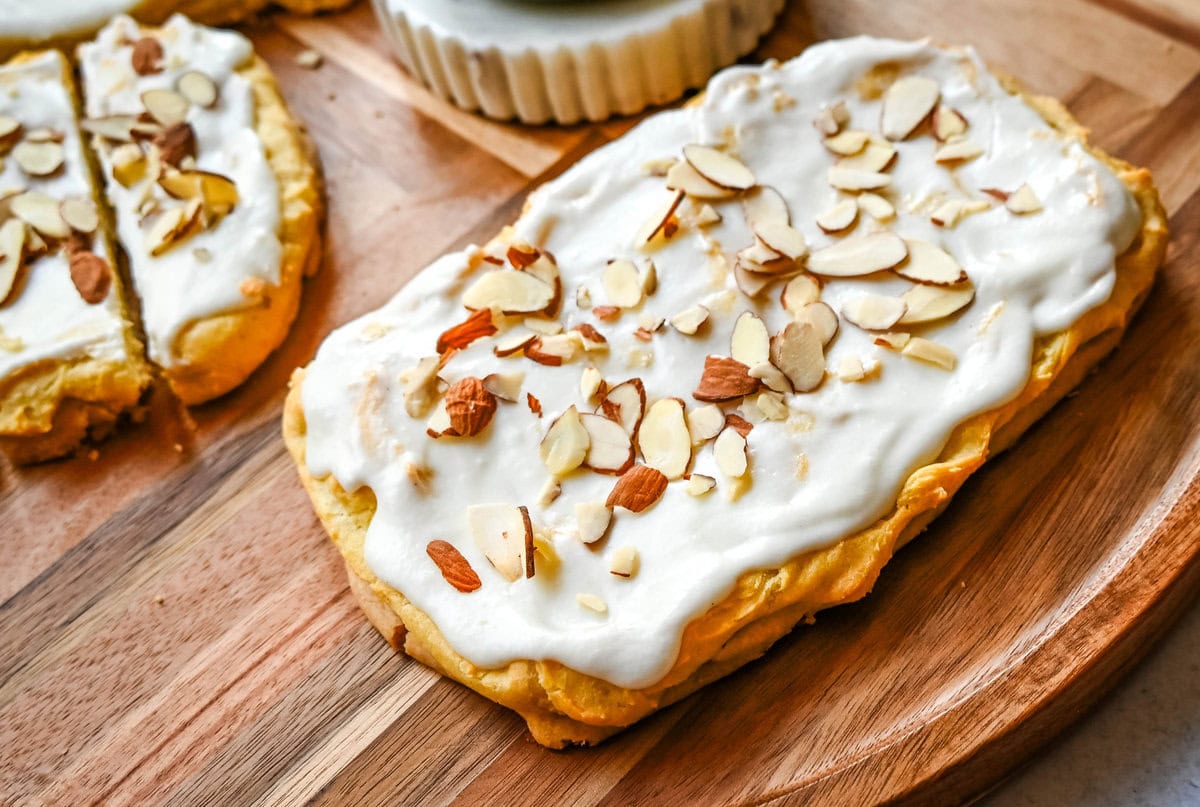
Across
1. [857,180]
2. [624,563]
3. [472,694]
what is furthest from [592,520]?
[857,180]

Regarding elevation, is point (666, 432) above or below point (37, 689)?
above

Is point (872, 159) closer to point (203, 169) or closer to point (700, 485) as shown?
point (700, 485)

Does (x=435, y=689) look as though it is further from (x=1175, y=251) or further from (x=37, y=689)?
(x=1175, y=251)

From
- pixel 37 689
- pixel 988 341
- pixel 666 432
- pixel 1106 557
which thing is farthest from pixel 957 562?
pixel 37 689

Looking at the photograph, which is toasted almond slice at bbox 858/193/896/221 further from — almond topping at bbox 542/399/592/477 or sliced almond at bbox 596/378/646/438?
almond topping at bbox 542/399/592/477

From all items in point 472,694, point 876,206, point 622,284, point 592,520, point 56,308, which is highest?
point 876,206

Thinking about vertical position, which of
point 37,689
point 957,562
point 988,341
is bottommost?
point 37,689

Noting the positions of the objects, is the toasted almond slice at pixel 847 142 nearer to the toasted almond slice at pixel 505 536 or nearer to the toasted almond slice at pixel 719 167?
the toasted almond slice at pixel 719 167
